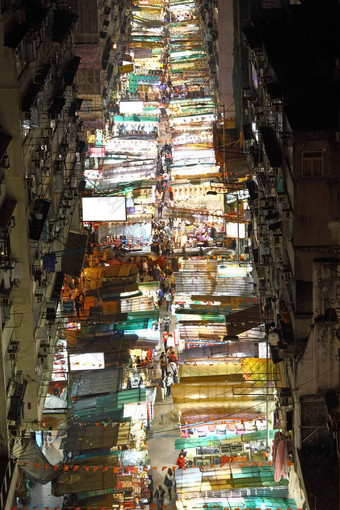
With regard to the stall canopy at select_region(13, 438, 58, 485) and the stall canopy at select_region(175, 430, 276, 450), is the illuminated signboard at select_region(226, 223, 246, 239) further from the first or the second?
the stall canopy at select_region(13, 438, 58, 485)

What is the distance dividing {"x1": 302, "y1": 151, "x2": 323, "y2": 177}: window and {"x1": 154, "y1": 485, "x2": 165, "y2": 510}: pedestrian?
965cm

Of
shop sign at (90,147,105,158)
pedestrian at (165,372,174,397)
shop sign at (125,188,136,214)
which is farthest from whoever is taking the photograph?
shop sign at (90,147,105,158)

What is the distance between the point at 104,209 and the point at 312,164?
1511 cm

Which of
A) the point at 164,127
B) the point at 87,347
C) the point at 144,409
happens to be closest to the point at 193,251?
the point at 87,347

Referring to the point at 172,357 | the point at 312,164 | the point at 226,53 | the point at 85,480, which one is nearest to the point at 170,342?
the point at 172,357

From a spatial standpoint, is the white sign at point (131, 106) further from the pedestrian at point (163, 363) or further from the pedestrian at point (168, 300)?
the pedestrian at point (163, 363)

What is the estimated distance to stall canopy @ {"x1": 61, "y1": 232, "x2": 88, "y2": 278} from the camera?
96.2 feet

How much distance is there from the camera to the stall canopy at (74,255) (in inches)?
1155

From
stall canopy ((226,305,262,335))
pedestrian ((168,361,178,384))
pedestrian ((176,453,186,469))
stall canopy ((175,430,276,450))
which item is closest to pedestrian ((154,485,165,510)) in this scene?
pedestrian ((176,453,186,469))

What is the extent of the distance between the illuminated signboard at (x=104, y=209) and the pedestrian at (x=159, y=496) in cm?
1254

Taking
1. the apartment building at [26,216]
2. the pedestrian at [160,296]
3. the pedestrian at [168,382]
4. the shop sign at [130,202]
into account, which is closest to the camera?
the apartment building at [26,216]

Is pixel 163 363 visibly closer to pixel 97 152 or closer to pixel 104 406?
pixel 104 406

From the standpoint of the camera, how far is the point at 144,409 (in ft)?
83.9

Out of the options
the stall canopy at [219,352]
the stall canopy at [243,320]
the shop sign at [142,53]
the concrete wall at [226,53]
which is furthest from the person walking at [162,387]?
the shop sign at [142,53]
